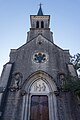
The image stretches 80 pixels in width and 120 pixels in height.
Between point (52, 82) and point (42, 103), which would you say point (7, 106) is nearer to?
point (42, 103)

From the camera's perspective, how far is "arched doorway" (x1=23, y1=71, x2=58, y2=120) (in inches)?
546

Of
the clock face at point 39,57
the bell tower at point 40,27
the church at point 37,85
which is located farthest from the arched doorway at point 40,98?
the bell tower at point 40,27

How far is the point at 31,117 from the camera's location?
13.8 metres

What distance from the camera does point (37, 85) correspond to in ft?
52.3

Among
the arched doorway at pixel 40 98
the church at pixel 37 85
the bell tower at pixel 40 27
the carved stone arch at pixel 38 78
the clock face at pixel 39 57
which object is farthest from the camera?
the bell tower at pixel 40 27

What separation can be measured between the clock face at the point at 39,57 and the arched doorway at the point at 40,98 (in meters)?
1.79

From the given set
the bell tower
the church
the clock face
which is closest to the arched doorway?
the church

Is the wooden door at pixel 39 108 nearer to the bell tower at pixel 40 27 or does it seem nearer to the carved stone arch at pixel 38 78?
the carved stone arch at pixel 38 78

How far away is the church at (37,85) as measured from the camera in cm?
1375

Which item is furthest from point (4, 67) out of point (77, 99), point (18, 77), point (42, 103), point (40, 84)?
point (77, 99)

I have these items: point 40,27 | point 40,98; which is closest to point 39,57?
point 40,98

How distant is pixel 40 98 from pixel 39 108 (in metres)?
0.95

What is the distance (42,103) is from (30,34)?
38.3 feet

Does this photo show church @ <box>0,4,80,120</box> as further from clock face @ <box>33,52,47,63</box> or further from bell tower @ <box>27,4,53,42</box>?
bell tower @ <box>27,4,53,42</box>
